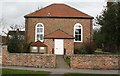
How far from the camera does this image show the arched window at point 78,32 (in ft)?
149

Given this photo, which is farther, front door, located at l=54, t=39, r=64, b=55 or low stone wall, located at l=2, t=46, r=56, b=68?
front door, located at l=54, t=39, r=64, b=55

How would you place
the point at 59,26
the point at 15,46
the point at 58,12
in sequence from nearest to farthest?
the point at 15,46
the point at 59,26
the point at 58,12

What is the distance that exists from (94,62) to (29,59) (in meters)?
5.71

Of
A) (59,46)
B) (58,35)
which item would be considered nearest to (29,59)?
(59,46)

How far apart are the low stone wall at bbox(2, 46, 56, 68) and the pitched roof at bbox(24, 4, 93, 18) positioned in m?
18.5

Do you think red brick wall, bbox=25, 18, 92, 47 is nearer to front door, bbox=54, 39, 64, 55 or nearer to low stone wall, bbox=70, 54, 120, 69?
front door, bbox=54, 39, 64, 55

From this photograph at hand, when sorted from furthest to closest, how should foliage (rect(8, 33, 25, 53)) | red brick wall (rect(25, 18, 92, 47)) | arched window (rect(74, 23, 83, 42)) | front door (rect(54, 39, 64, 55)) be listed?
arched window (rect(74, 23, 83, 42)), red brick wall (rect(25, 18, 92, 47)), front door (rect(54, 39, 64, 55)), foliage (rect(8, 33, 25, 53))

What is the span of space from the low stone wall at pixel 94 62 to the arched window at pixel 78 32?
1858 centimetres

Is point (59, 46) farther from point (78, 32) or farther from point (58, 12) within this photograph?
point (58, 12)

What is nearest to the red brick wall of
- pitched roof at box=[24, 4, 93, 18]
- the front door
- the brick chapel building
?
the brick chapel building

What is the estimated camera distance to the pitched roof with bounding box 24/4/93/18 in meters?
45.5

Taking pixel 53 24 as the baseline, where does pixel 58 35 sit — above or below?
below

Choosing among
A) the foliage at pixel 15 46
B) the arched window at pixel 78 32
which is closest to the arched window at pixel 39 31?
the arched window at pixel 78 32

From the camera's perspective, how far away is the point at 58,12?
152 ft
